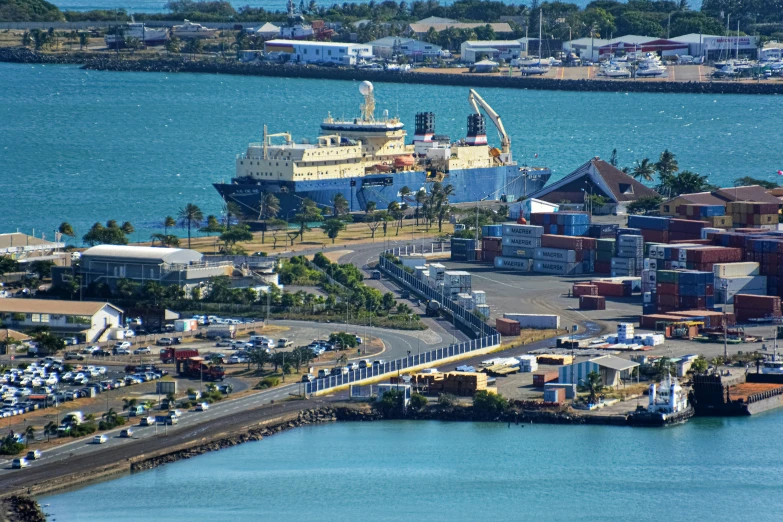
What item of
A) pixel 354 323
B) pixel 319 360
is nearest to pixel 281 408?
pixel 319 360

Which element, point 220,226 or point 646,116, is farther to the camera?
point 646,116

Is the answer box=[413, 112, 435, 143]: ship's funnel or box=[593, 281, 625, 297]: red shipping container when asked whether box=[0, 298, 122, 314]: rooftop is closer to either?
box=[593, 281, 625, 297]: red shipping container

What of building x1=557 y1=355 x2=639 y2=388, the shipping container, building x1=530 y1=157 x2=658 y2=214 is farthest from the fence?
building x1=530 y1=157 x2=658 y2=214

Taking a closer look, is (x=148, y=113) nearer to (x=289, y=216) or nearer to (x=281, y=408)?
(x=289, y=216)

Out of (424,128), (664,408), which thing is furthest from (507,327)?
(424,128)

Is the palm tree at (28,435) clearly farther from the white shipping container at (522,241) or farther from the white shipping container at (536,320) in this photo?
the white shipping container at (522,241)

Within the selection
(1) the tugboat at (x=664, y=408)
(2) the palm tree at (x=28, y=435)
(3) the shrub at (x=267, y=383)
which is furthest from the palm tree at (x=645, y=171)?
(2) the palm tree at (x=28, y=435)
